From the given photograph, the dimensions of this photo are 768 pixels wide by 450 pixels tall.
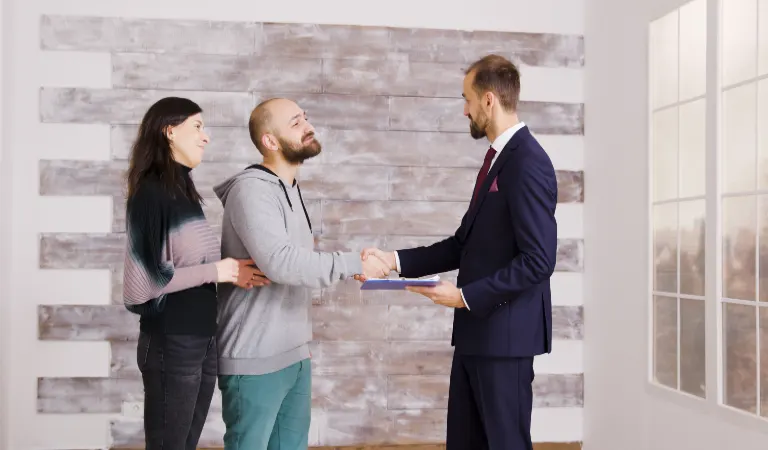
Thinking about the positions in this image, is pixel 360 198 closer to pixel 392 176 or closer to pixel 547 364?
pixel 392 176

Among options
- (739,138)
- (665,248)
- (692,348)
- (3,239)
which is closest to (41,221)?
(3,239)

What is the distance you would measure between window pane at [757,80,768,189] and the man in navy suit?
2.60ft

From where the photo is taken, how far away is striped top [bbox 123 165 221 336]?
229 cm

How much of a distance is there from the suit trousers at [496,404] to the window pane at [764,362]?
0.86 meters

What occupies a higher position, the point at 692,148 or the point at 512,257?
the point at 692,148

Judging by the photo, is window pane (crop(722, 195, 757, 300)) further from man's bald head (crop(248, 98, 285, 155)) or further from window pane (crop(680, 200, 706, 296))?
man's bald head (crop(248, 98, 285, 155))

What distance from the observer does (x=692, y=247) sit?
10.4 ft

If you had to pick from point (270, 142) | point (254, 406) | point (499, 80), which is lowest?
point (254, 406)

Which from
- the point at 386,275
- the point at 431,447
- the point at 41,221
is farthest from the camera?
the point at 431,447

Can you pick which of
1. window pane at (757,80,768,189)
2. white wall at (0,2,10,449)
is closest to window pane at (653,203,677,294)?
window pane at (757,80,768,189)

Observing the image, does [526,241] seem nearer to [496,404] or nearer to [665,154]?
[496,404]

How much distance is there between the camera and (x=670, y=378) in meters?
3.35

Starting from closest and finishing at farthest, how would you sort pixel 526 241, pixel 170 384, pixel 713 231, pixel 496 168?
pixel 170 384 → pixel 526 241 → pixel 496 168 → pixel 713 231

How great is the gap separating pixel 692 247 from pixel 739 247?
0.32 m
